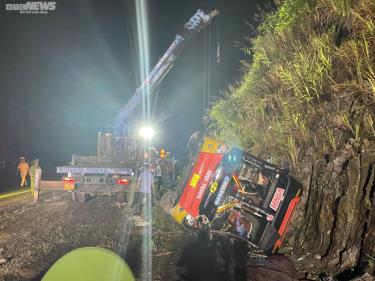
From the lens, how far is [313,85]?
249 inches

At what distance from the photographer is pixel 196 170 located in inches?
291

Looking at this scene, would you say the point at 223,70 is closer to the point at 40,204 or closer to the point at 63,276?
the point at 40,204

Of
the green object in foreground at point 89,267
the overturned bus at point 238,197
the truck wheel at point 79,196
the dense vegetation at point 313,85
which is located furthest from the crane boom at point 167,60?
the green object in foreground at point 89,267

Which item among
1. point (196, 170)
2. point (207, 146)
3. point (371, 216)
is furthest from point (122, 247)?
point (371, 216)

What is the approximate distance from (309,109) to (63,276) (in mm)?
4759

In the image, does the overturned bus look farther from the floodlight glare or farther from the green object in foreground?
the floodlight glare

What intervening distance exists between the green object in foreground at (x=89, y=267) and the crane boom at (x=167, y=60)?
296 inches

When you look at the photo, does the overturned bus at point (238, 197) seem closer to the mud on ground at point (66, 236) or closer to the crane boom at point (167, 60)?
the mud on ground at point (66, 236)

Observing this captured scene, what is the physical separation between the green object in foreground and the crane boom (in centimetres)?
751

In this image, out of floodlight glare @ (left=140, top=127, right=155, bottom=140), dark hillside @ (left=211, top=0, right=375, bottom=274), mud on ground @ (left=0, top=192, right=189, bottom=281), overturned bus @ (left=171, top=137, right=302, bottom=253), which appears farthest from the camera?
floodlight glare @ (left=140, top=127, right=155, bottom=140)

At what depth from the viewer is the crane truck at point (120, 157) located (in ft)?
31.1

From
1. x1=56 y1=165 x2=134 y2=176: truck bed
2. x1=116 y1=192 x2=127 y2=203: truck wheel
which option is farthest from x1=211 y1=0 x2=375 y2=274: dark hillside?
x1=116 y1=192 x2=127 y2=203: truck wheel

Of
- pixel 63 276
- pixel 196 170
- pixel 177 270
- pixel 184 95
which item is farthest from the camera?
pixel 184 95

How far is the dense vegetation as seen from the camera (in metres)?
5.31
